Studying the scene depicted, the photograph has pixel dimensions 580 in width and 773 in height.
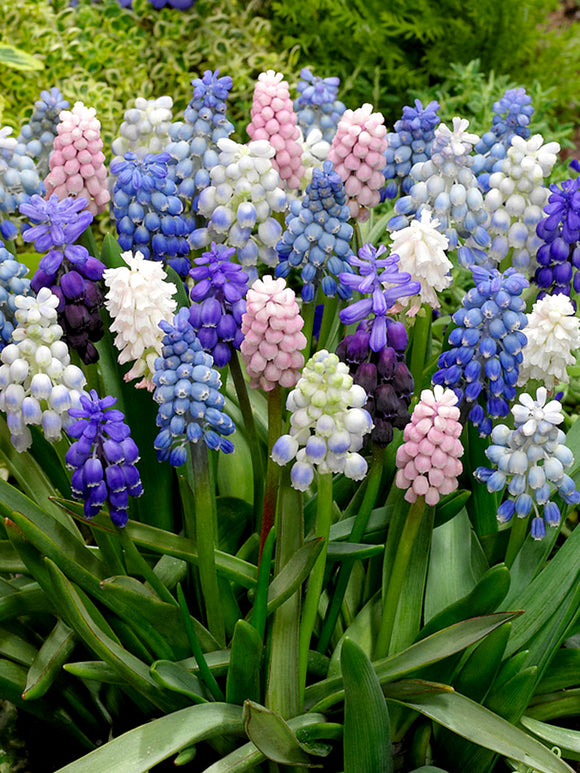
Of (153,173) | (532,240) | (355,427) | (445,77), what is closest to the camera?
(355,427)

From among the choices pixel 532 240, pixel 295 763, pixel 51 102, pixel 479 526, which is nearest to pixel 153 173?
pixel 51 102

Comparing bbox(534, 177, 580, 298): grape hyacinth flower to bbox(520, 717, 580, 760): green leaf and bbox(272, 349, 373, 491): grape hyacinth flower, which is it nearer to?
bbox(272, 349, 373, 491): grape hyacinth flower

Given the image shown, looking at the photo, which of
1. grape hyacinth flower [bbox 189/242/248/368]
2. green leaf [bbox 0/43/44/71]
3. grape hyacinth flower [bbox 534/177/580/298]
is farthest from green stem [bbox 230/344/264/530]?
green leaf [bbox 0/43/44/71]

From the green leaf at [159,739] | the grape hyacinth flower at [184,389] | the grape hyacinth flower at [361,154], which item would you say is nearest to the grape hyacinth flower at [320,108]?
the grape hyacinth flower at [361,154]

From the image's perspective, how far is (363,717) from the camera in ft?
6.37

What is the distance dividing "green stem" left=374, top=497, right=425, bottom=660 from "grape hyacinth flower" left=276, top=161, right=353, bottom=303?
2.00 ft

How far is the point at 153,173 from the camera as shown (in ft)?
7.41

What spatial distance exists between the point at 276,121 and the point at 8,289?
0.93 metres

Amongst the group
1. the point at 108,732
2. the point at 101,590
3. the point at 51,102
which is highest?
the point at 51,102

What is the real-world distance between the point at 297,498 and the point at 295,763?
63cm

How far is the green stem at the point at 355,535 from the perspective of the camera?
2.15 m

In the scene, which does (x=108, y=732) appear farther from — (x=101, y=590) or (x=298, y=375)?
(x=298, y=375)

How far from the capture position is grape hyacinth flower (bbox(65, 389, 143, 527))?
181cm

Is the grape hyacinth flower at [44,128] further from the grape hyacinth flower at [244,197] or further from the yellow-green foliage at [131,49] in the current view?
the yellow-green foliage at [131,49]
